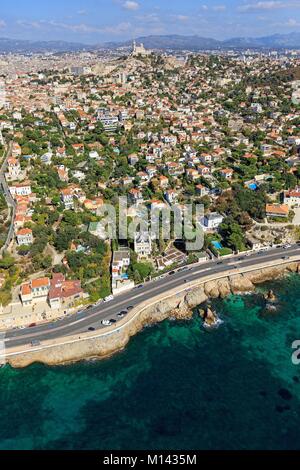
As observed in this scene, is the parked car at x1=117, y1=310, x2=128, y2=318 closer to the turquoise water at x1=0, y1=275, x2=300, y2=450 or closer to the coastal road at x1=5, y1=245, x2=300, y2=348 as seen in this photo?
the coastal road at x1=5, y1=245, x2=300, y2=348

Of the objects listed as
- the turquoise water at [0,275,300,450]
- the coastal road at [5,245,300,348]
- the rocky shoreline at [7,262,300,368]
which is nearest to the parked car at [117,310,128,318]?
the coastal road at [5,245,300,348]

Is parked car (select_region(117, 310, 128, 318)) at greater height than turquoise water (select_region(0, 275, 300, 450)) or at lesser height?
greater

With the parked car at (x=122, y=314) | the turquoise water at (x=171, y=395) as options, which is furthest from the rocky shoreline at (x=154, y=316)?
the parked car at (x=122, y=314)

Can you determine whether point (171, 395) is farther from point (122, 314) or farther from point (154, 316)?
point (122, 314)

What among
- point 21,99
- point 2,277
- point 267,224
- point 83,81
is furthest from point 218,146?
point 83,81

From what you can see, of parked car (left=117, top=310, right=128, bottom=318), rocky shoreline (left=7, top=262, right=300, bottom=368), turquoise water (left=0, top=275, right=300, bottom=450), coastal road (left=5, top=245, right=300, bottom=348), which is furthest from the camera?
parked car (left=117, top=310, right=128, bottom=318)

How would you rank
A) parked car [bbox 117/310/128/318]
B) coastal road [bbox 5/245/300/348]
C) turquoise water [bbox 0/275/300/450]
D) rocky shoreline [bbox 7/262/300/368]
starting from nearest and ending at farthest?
turquoise water [bbox 0/275/300/450] < rocky shoreline [bbox 7/262/300/368] < coastal road [bbox 5/245/300/348] < parked car [bbox 117/310/128/318]

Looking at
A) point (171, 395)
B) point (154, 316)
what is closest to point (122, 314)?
point (154, 316)

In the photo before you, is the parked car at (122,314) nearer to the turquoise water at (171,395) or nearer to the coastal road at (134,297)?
the coastal road at (134,297)
